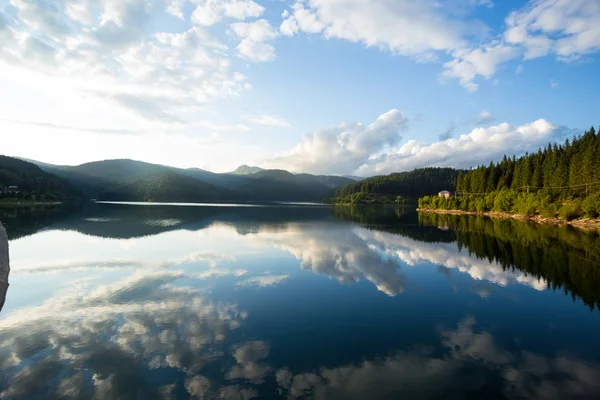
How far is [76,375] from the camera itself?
12133mm

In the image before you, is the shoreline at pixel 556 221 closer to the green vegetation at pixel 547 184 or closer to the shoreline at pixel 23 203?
→ the green vegetation at pixel 547 184

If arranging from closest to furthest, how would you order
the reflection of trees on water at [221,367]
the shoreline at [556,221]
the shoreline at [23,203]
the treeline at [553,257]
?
the reflection of trees on water at [221,367] → the treeline at [553,257] → the shoreline at [556,221] → the shoreline at [23,203]

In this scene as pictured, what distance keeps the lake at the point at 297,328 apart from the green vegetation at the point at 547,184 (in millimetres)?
69497

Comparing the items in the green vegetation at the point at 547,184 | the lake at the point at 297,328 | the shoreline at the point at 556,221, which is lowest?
the lake at the point at 297,328

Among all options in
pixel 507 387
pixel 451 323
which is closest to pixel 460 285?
pixel 451 323

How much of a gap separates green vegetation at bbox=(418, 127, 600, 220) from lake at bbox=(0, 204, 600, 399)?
228ft

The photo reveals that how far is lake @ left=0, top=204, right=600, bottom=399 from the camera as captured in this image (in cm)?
1188

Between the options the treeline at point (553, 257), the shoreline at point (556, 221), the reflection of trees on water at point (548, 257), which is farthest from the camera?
the shoreline at point (556, 221)

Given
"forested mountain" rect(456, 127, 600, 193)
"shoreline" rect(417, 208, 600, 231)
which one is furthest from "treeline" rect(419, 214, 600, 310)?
"forested mountain" rect(456, 127, 600, 193)

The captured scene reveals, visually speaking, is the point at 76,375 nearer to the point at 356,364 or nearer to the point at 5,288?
the point at 356,364

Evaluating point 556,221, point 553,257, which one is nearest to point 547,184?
point 556,221

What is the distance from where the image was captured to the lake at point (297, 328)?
39.0 ft

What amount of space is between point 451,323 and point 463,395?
7526mm

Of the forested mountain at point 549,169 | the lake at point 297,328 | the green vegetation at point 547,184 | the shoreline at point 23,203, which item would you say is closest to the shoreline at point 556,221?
the green vegetation at point 547,184
